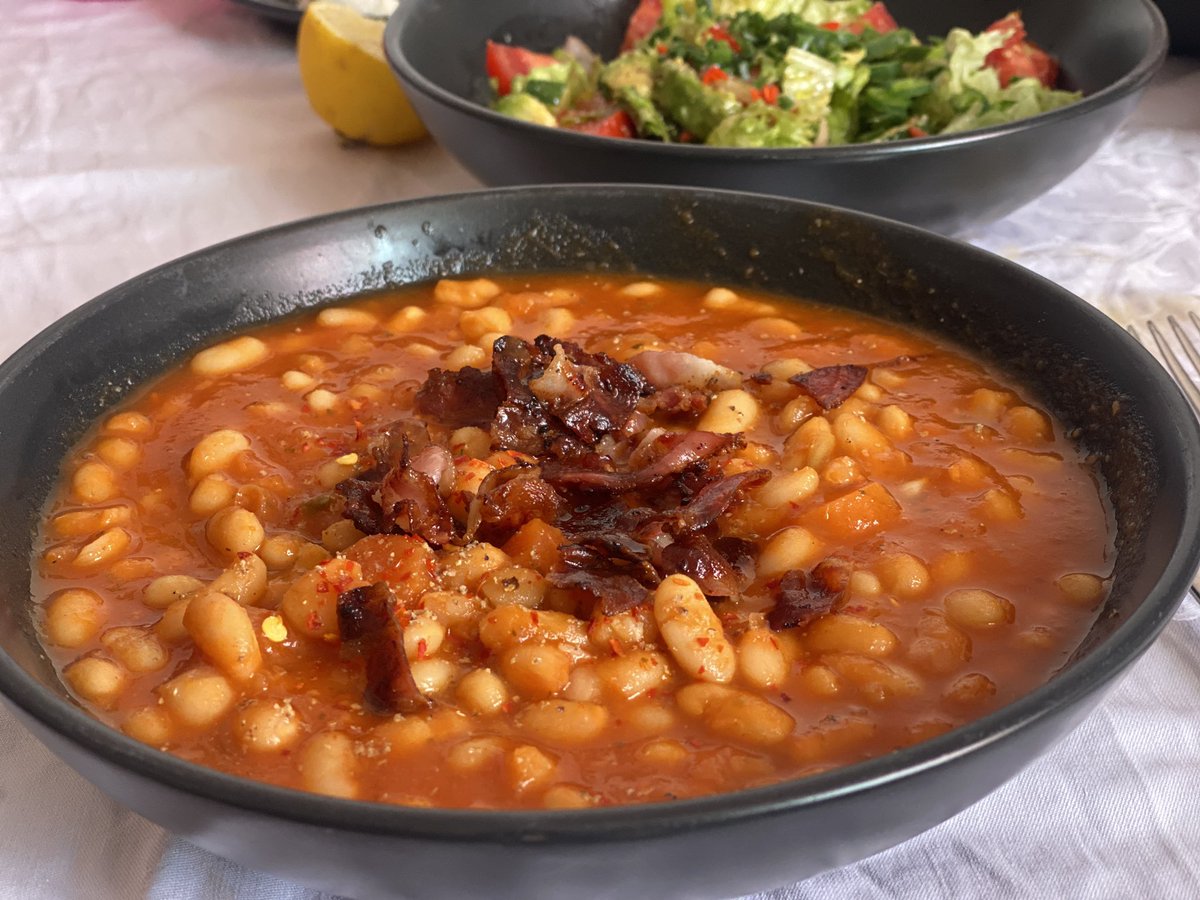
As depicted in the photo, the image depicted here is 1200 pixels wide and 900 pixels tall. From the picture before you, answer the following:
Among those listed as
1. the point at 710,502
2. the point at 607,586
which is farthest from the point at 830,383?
the point at 607,586

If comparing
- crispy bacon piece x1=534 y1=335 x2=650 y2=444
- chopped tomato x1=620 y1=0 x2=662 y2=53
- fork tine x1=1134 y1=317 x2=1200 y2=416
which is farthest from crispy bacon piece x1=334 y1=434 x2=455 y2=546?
chopped tomato x1=620 y1=0 x2=662 y2=53

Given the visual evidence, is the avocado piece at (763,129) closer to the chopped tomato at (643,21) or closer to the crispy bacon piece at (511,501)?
the chopped tomato at (643,21)

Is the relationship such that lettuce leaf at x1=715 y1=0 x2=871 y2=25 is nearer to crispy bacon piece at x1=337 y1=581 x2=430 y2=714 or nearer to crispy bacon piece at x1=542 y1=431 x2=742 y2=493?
crispy bacon piece at x1=542 y1=431 x2=742 y2=493

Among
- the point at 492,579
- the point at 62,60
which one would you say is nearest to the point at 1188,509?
the point at 492,579

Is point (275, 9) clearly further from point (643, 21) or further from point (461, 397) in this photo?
point (461, 397)

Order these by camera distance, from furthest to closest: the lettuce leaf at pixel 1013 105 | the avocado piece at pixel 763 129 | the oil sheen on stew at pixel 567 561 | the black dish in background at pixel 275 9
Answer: the black dish in background at pixel 275 9, the lettuce leaf at pixel 1013 105, the avocado piece at pixel 763 129, the oil sheen on stew at pixel 567 561

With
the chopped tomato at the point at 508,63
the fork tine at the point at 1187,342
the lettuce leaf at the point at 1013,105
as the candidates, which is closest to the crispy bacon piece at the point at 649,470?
the fork tine at the point at 1187,342
